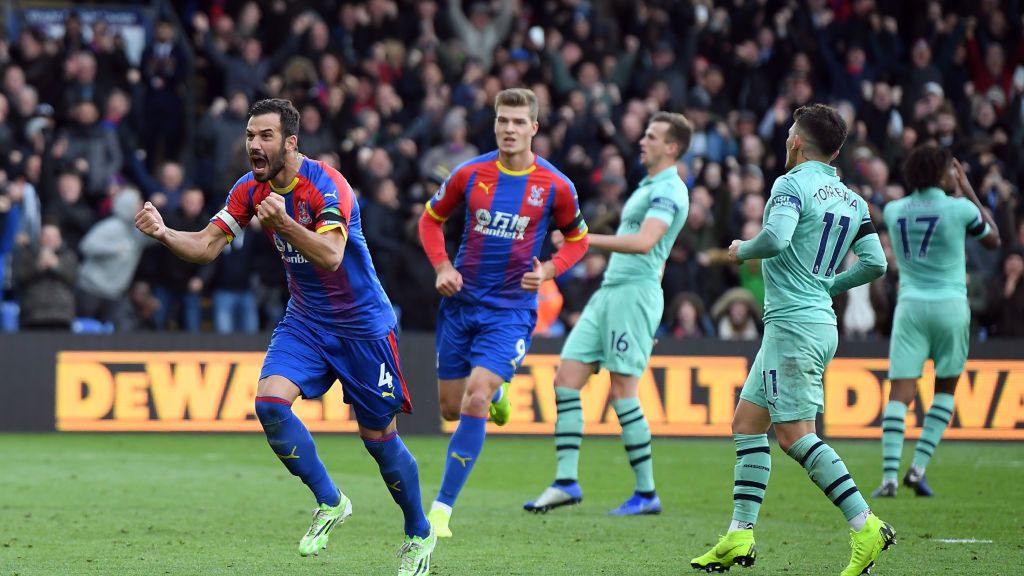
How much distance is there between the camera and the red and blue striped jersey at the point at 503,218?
9.95 meters

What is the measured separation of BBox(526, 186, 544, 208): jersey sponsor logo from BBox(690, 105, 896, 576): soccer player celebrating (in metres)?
2.20

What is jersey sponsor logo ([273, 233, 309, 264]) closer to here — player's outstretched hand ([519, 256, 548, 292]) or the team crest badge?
the team crest badge

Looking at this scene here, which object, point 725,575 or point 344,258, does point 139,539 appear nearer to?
point 344,258

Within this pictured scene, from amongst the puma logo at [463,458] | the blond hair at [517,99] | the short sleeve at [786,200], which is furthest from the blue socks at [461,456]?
the short sleeve at [786,200]

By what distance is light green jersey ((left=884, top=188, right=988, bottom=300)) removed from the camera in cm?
1166

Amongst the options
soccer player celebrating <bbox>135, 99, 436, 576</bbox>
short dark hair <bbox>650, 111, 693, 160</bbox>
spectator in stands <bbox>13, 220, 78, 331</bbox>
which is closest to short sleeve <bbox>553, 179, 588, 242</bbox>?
short dark hair <bbox>650, 111, 693, 160</bbox>

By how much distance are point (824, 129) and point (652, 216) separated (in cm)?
279

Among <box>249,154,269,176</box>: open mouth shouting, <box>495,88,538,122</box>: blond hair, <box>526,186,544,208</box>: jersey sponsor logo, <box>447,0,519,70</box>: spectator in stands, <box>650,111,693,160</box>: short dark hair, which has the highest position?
<box>447,0,519,70</box>: spectator in stands

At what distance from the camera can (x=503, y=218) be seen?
995 centimetres

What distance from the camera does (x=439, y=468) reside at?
13859mm

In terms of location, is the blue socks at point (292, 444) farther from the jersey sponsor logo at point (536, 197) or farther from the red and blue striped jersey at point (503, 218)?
the jersey sponsor logo at point (536, 197)

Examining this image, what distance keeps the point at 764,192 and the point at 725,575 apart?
13348 millimetres

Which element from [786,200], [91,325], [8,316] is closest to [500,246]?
[786,200]

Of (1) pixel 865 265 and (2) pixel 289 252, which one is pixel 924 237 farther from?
(2) pixel 289 252
